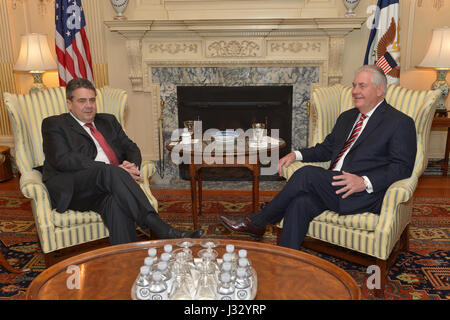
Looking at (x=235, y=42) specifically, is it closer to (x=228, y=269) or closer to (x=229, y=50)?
(x=229, y=50)

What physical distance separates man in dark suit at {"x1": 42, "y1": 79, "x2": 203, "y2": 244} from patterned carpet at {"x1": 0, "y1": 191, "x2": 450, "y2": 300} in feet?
1.90

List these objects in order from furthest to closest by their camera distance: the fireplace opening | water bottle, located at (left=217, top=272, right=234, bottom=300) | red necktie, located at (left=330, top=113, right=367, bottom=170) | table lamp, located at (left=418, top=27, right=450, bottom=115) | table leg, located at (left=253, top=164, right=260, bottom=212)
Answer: the fireplace opening
table lamp, located at (left=418, top=27, right=450, bottom=115)
table leg, located at (left=253, top=164, right=260, bottom=212)
red necktie, located at (left=330, top=113, right=367, bottom=170)
water bottle, located at (left=217, top=272, right=234, bottom=300)

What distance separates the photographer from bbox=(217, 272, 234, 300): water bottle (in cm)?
153

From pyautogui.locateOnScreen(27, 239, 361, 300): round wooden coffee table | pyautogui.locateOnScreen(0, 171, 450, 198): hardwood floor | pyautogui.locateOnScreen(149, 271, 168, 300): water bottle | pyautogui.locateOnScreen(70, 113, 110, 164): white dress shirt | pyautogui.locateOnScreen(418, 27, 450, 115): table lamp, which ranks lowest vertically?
pyautogui.locateOnScreen(0, 171, 450, 198): hardwood floor

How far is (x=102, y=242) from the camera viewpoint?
9.53 feet

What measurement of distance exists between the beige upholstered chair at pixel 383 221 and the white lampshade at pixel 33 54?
9.25ft

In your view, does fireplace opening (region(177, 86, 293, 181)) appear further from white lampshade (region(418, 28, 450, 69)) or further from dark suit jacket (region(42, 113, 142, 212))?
dark suit jacket (region(42, 113, 142, 212))

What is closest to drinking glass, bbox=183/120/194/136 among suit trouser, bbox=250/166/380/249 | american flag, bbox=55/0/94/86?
suit trouser, bbox=250/166/380/249

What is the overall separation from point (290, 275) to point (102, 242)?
1.58 m

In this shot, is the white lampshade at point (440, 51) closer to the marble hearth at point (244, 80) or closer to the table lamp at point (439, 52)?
the table lamp at point (439, 52)

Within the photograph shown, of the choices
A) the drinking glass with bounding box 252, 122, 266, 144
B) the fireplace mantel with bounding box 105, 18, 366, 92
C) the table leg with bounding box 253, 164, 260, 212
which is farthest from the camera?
the fireplace mantel with bounding box 105, 18, 366, 92

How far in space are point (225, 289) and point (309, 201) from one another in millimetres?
1193

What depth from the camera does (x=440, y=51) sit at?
4188 mm

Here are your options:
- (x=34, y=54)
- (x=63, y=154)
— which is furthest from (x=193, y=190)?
(x=34, y=54)
